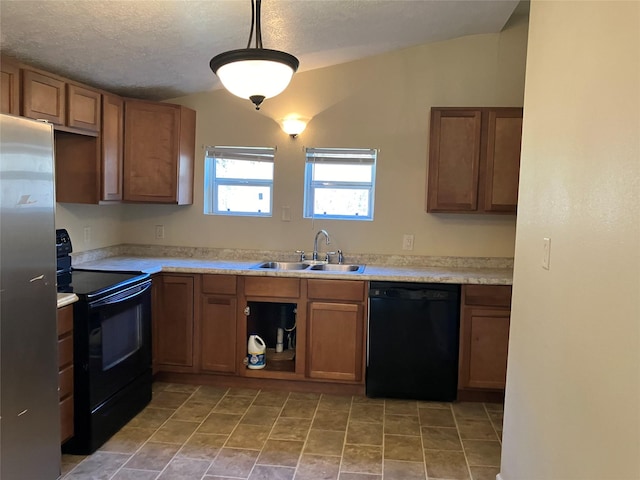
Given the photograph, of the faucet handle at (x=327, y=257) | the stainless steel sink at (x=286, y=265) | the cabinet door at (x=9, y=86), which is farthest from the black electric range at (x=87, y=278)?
the faucet handle at (x=327, y=257)

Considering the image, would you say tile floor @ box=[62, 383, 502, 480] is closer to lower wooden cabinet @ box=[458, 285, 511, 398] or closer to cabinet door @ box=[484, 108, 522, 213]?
lower wooden cabinet @ box=[458, 285, 511, 398]

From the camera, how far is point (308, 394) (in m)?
3.55

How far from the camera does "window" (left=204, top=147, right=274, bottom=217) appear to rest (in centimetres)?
409

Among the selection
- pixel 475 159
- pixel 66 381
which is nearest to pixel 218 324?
pixel 66 381

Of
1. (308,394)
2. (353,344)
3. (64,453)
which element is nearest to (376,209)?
(353,344)

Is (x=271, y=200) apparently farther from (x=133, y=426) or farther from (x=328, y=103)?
(x=133, y=426)

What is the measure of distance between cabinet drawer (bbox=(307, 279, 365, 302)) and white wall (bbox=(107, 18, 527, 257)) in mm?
615

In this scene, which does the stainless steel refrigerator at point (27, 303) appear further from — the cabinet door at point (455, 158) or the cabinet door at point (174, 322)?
the cabinet door at point (455, 158)

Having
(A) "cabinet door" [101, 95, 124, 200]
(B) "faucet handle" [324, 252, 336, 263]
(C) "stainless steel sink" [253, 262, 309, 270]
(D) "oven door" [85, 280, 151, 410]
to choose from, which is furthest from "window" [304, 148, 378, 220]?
(D) "oven door" [85, 280, 151, 410]

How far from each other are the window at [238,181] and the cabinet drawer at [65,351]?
1.79 m

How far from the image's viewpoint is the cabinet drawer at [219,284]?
354cm

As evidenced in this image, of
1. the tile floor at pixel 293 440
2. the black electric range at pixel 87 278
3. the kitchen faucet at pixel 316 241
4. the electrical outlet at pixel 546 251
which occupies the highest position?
the electrical outlet at pixel 546 251

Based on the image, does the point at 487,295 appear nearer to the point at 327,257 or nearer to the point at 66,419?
the point at 327,257

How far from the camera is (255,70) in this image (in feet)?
6.69
